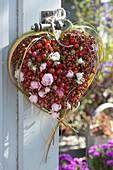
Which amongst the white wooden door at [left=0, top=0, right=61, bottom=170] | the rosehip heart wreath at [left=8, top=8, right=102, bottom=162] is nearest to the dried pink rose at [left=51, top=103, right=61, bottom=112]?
the rosehip heart wreath at [left=8, top=8, right=102, bottom=162]

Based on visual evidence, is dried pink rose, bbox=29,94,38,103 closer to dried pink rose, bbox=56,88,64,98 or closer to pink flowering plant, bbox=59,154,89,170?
dried pink rose, bbox=56,88,64,98

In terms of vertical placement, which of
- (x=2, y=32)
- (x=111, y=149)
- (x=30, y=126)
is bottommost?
(x=111, y=149)

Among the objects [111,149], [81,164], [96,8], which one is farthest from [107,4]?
[81,164]

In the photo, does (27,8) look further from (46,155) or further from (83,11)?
(83,11)

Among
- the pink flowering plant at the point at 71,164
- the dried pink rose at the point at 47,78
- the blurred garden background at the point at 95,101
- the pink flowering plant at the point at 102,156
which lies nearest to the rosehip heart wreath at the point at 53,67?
the dried pink rose at the point at 47,78

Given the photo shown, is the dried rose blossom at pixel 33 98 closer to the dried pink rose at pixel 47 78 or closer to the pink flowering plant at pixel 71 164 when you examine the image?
the dried pink rose at pixel 47 78

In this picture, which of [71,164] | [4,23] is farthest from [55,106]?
[71,164]
